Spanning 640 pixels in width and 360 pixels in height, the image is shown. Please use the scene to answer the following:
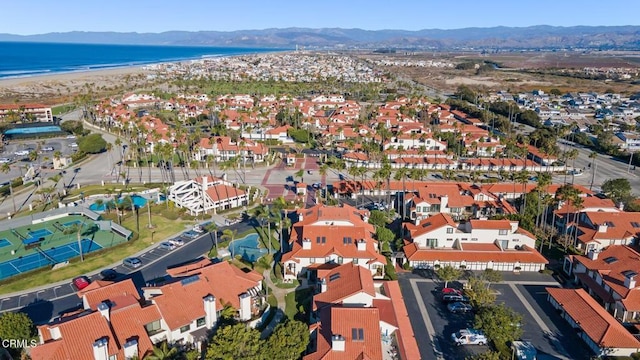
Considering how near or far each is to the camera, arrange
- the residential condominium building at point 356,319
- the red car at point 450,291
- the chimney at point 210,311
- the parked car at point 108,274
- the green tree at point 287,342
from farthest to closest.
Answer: the parked car at point 108,274
the red car at point 450,291
the chimney at point 210,311
the residential condominium building at point 356,319
the green tree at point 287,342

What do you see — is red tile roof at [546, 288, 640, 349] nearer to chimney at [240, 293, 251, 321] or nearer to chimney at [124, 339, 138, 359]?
chimney at [240, 293, 251, 321]

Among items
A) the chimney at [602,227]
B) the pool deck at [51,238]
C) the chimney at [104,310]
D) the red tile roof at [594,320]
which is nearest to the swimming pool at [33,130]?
the pool deck at [51,238]

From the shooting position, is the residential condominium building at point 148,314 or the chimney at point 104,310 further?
the chimney at point 104,310

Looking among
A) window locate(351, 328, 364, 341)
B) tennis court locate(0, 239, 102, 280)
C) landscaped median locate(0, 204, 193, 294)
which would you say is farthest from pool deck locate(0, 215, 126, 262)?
window locate(351, 328, 364, 341)

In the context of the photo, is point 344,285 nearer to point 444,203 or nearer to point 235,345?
point 235,345

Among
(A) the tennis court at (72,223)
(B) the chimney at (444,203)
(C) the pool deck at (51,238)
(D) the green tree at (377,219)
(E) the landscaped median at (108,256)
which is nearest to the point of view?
(E) the landscaped median at (108,256)

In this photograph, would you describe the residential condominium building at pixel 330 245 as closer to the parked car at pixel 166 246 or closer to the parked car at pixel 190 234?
the parked car at pixel 190 234
